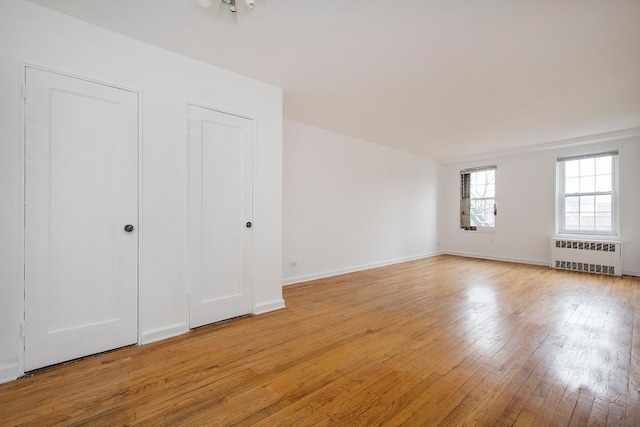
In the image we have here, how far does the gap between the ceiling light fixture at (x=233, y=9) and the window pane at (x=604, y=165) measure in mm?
6756

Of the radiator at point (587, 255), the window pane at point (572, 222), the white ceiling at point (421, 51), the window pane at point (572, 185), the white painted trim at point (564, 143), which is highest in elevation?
the white ceiling at point (421, 51)

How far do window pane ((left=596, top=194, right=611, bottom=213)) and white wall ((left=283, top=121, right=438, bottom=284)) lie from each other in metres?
3.16

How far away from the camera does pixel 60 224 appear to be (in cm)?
205

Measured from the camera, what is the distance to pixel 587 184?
545 cm

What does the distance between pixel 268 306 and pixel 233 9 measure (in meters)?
2.78

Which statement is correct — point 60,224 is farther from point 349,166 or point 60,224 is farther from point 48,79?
point 349,166

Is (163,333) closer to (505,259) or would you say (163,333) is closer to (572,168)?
(505,259)

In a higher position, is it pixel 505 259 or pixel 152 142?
pixel 152 142

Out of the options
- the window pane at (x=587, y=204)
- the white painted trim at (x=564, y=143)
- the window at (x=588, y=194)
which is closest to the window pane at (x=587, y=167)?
the window at (x=588, y=194)

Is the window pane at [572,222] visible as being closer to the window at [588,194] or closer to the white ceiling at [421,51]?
the window at [588,194]

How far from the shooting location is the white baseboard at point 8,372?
1.82 meters

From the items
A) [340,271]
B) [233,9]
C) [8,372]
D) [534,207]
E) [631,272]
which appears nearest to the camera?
[8,372]

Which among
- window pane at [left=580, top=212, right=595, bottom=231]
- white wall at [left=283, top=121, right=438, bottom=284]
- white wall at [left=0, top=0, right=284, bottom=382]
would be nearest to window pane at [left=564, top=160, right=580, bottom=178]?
window pane at [left=580, top=212, right=595, bottom=231]

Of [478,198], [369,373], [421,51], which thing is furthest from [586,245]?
[369,373]
